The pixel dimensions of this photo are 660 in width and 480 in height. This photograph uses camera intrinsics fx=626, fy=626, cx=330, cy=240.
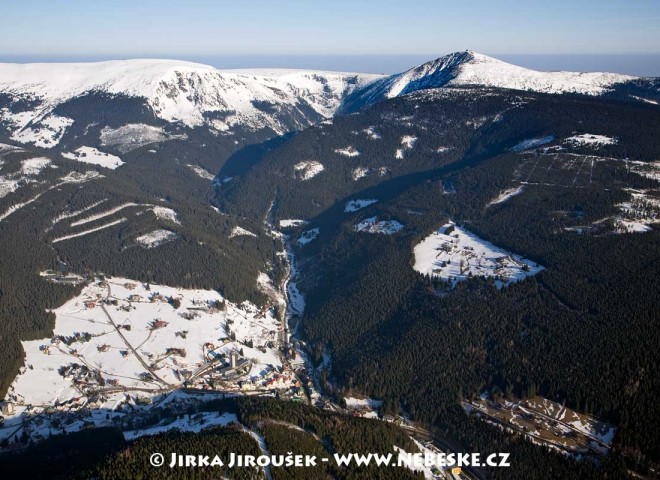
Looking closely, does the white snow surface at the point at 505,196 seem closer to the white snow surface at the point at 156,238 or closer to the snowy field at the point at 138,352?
the snowy field at the point at 138,352

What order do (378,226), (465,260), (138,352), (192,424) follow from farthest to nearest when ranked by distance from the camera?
(378,226) < (465,260) < (138,352) < (192,424)

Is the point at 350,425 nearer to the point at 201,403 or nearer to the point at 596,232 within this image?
the point at 201,403

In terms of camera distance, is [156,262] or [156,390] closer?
[156,390]

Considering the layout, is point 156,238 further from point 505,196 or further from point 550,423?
point 550,423

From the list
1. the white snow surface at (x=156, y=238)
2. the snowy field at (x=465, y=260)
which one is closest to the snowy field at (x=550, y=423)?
the snowy field at (x=465, y=260)

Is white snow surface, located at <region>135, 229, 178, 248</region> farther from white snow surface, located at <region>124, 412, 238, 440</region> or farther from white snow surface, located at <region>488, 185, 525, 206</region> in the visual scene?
white snow surface, located at <region>488, 185, 525, 206</region>

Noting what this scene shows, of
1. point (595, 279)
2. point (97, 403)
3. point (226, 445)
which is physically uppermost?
point (595, 279)

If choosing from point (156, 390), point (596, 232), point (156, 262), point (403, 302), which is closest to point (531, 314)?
point (403, 302)

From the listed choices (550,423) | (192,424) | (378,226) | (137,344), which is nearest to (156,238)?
(137,344)

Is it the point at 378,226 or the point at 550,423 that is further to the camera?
the point at 378,226
